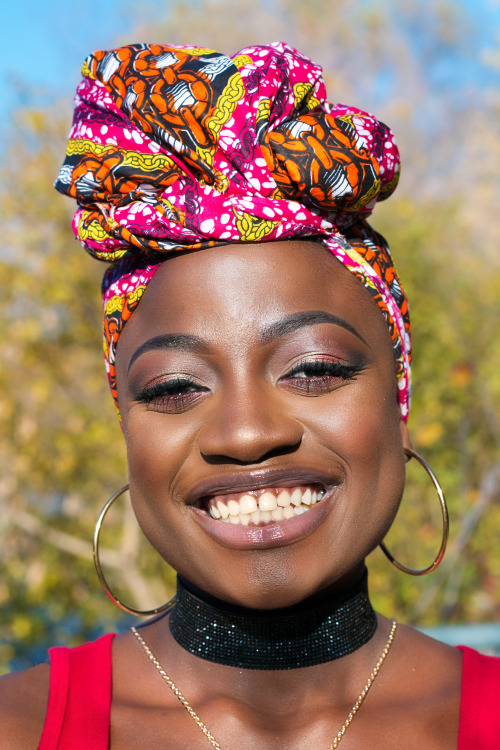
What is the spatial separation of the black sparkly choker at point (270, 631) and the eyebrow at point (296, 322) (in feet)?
2.11

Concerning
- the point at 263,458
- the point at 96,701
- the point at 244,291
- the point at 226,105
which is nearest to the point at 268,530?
the point at 263,458

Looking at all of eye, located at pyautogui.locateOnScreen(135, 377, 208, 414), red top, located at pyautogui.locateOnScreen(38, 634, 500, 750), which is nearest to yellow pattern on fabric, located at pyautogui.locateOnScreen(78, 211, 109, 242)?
eye, located at pyautogui.locateOnScreen(135, 377, 208, 414)

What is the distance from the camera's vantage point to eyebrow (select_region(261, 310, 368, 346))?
68.9 inches

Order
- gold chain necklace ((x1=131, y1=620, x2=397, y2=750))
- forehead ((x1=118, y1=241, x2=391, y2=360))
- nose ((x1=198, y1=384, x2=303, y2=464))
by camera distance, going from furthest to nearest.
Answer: gold chain necklace ((x1=131, y1=620, x2=397, y2=750))
forehead ((x1=118, y1=241, x2=391, y2=360))
nose ((x1=198, y1=384, x2=303, y2=464))

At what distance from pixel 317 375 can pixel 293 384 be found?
7 centimetres

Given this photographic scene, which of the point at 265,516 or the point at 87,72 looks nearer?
the point at 265,516

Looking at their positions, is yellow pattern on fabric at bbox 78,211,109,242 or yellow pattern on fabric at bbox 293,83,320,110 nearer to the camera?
yellow pattern on fabric at bbox 293,83,320,110

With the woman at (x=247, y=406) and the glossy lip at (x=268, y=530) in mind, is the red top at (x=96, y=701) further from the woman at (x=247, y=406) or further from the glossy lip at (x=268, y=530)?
the glossy lip at (x=268, y=530)

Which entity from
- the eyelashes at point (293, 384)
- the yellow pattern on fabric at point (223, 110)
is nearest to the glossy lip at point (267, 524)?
the eyelashes at point (293, 384)

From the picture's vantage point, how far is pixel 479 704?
76.2 inches

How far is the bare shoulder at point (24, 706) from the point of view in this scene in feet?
5.84

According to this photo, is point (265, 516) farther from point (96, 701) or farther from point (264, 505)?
point (96, 701)

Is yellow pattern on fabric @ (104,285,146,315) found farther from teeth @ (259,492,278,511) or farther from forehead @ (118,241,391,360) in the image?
teeth @ (259,492,278,511)

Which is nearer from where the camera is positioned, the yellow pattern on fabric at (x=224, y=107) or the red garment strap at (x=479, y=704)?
the yellow pattern on fabric at (x=224, y=107)
